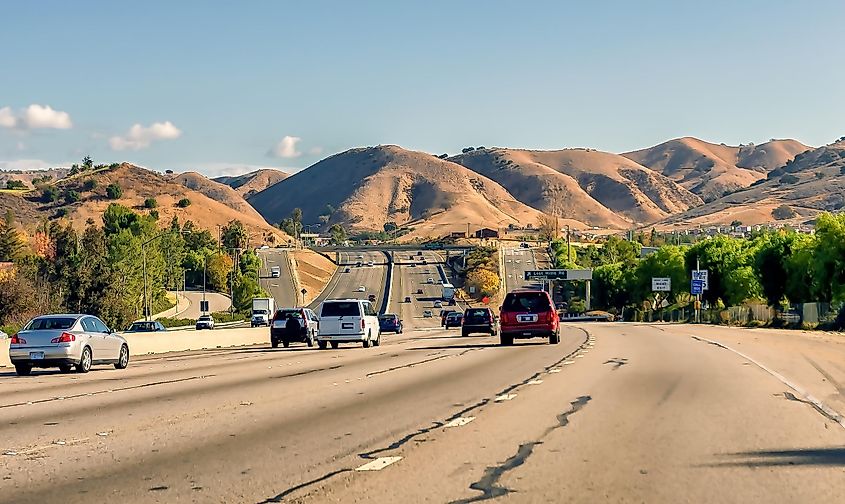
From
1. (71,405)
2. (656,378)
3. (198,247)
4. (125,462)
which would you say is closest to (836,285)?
(656,378)

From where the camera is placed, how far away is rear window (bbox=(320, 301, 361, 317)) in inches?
1683

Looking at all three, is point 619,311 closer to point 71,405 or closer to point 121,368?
point 121,368

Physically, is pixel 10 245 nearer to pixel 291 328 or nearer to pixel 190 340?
pixel 190 340

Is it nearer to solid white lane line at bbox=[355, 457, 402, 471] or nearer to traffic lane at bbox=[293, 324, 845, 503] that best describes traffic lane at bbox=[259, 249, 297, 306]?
traffic lane at bbox=[293, 324, 845, 503]

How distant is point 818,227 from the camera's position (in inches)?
2827

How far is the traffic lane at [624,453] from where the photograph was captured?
1014 cm

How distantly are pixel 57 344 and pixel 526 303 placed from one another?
18101 mm

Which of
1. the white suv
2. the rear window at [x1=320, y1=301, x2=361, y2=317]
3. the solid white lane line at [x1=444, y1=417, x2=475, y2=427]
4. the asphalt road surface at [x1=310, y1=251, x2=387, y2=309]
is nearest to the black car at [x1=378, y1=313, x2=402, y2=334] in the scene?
the white suv

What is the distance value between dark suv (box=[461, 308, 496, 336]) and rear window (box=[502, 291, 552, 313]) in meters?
16.2

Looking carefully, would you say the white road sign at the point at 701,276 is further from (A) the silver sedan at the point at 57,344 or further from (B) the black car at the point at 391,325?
(A) the silver sedan at the point at 57,344

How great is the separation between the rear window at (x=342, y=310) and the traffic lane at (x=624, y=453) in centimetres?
2200

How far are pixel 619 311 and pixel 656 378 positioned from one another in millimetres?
123457

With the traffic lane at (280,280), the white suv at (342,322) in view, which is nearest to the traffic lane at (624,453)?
the white suv at (342,322)

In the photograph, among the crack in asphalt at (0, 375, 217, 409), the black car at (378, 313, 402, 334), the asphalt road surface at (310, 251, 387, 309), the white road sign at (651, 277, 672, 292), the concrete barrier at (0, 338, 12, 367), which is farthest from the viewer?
the asphalt road surface at (310, 251, 387, 309)
